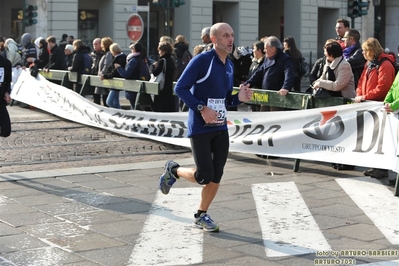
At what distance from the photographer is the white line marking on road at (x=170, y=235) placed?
21.7 feet

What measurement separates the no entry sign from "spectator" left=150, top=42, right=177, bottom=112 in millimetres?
15441

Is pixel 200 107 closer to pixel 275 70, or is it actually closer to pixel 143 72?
pixel 275 70

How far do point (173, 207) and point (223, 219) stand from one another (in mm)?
746

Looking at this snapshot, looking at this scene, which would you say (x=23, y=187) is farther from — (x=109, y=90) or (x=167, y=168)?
(x=109, y=90)

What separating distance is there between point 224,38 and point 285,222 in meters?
1.85

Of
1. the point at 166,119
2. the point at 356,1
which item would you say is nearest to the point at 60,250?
the point at 166,119

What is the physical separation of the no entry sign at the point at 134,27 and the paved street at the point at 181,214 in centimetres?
1756

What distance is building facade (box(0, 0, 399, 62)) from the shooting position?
37.0 metres

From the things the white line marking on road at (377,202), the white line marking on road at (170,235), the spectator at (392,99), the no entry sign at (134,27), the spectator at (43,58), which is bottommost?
the white line marking on road at (170,235)

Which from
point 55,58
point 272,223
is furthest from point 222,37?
point 55,58

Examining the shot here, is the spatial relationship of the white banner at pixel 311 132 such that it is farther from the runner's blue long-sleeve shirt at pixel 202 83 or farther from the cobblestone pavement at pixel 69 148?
the runner's blue long-sleeve shirt at pixel 202 83

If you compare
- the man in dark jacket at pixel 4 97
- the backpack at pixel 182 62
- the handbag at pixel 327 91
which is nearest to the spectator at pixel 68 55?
the backpack at pixel 182 62

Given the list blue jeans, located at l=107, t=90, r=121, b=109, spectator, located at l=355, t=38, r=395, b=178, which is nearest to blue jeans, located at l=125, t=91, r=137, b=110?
blue jeans, located at l=107, t=90, r=121, b=109

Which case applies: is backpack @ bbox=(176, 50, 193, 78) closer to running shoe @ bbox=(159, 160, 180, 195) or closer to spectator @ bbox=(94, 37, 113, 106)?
spectator @ bbox=(94, 37, 113, 106)
